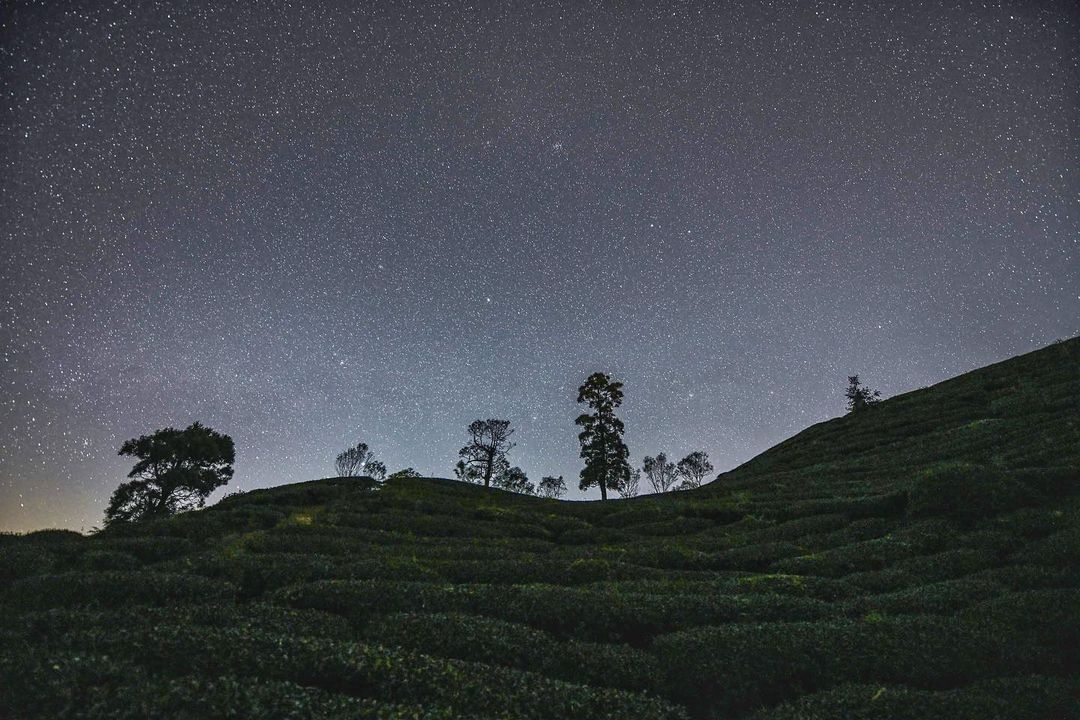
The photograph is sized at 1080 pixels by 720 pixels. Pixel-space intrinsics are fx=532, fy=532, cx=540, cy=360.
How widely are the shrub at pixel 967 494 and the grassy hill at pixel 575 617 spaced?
96 millimetres

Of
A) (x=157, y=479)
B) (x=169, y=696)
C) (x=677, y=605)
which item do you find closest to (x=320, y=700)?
(x=169, y=696)

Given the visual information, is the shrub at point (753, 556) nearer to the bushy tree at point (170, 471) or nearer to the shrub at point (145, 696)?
the shrub at point (145, 696)

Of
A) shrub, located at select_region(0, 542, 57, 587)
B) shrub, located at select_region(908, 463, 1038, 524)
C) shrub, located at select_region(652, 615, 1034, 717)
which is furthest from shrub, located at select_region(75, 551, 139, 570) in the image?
shrub, located at select_region(908, 463, 1038, 524)

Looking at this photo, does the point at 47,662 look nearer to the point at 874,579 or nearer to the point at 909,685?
the point at 909,685

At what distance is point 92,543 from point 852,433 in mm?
83573

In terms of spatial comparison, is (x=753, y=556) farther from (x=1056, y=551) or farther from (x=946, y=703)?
(x=946, y=703)

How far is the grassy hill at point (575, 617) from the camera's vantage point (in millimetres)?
11641

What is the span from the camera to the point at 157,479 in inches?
2758

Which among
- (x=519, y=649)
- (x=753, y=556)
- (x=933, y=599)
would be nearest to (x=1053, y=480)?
(x=753, y=556)

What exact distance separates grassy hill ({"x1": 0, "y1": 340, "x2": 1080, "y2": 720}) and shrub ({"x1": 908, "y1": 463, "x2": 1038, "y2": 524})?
10 centimetres

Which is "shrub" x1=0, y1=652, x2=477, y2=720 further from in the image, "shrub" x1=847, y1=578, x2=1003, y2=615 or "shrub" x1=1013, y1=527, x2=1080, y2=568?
"shrub" x1=1013, y1=527, x2=1080, y2=568

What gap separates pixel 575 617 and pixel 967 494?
79.1ft

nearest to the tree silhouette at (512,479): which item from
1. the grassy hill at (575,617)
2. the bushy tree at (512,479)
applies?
the bushy tree at (512,479)

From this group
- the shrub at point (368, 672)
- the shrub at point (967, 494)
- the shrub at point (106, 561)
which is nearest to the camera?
the shrub at point (368, 672)
